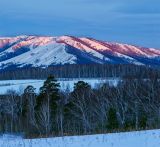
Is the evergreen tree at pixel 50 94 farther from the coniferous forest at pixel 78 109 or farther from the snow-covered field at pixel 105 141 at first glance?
the snow-covered field at pixel 105 141

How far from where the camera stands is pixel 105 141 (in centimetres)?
1823

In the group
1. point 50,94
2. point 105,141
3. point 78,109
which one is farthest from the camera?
point 78,109

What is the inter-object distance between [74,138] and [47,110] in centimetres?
4395

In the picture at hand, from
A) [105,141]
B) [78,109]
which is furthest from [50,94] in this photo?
[105,141]

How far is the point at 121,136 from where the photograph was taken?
19062 millimetres

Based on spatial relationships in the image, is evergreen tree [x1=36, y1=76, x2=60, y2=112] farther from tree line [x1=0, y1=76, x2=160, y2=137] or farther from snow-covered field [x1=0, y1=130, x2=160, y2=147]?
snow-covered field [x1=0, y1=130, x2=160, y2=147]

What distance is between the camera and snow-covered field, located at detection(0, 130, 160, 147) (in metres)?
17.7

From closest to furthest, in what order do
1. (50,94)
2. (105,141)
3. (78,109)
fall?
(105,141) → (50,94) → (78,109)

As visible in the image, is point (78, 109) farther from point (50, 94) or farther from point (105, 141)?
point (105, 141)

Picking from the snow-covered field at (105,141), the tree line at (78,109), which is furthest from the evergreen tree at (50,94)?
the snow-covered field at (105,141)

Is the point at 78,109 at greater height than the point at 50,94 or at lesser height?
lesser

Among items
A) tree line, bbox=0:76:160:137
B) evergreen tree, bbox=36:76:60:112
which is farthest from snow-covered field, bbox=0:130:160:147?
evergreen tree, bbox=36:76:60:112

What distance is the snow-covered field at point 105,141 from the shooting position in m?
17.7

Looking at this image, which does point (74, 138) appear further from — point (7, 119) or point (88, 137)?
→ point (7, 119)
